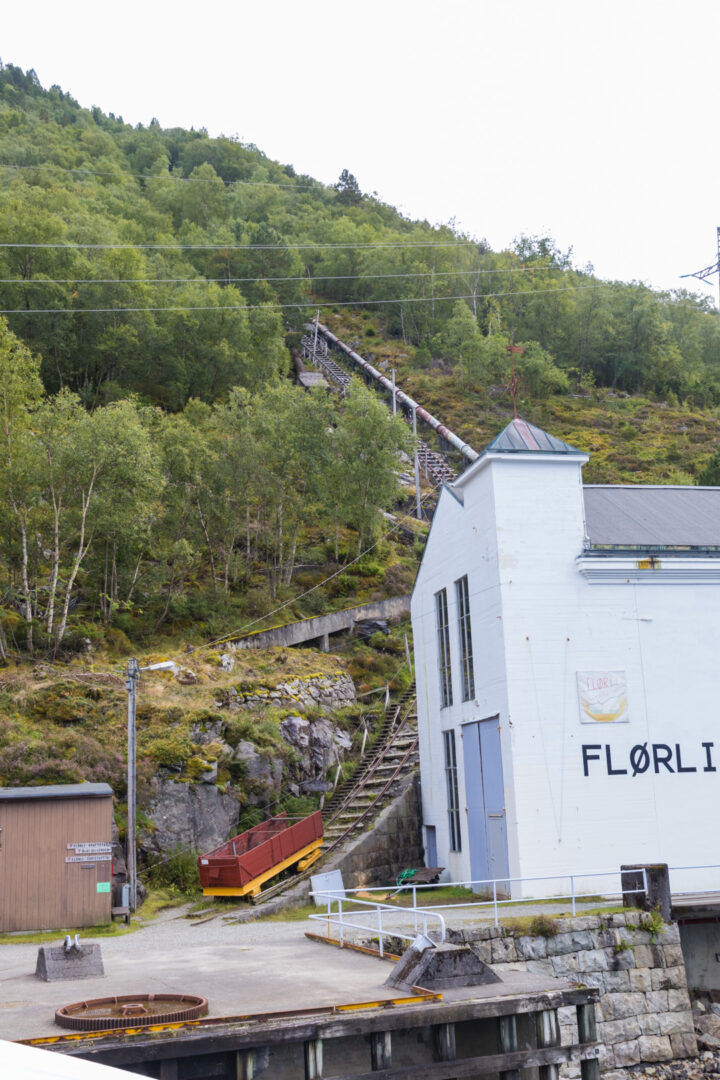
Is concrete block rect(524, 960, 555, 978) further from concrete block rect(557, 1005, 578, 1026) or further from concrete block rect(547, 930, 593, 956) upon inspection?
concrete block rect(557, 1005, 578, 1026)

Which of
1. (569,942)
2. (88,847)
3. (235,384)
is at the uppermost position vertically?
(235,384)

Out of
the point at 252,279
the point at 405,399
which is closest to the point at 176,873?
the point at 405,399

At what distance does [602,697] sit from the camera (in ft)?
72.0

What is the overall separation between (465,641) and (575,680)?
11.8ft

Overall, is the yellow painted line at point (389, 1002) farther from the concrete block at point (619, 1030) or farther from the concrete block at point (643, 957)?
the concrete block at point (643, 957)

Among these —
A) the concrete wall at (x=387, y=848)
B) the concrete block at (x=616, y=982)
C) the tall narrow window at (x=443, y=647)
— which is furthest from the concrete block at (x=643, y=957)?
the tall narrow window at (x=443, y=647)

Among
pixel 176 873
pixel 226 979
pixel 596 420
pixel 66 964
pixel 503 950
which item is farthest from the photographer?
pixel 596 420

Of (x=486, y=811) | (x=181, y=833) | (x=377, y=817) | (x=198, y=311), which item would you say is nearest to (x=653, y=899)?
(x=486, y=811)

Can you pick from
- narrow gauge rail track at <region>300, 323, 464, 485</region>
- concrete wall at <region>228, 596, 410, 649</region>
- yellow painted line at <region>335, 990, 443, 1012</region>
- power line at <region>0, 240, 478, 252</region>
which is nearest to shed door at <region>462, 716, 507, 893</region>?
yellow painted line at <region>335, 990, 443, 1012</region>

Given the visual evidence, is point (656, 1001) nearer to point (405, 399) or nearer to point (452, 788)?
point (452, 788)

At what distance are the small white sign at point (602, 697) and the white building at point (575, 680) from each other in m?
0.03

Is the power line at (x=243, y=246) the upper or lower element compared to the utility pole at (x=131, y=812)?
upper

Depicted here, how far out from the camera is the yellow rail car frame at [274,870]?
866 inches

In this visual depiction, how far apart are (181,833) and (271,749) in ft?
11.9
